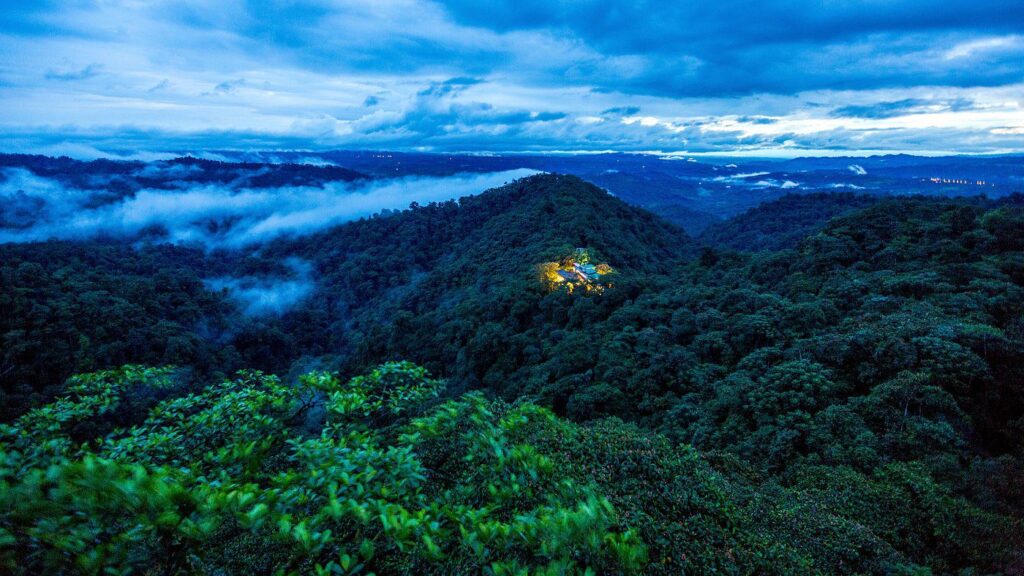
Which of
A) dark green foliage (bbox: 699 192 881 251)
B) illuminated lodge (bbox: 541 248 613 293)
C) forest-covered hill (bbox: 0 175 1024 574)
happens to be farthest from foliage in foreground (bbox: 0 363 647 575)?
dark green foliage (bbox: 699 192 881 251)

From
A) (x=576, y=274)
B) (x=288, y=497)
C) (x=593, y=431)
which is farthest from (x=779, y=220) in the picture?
(x=288, y=497)

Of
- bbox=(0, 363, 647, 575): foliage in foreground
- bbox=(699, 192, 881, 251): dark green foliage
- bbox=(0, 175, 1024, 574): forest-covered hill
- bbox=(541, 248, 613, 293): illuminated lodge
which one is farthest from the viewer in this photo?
bbox=(699, 192, 881, 251): dark green foliage

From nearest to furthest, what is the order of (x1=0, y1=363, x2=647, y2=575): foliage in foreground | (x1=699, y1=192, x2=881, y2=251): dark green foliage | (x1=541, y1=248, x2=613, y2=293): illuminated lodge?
(x1=0, y1=363, x2=647, y2=575): foliage in foreground, (x1=541, y1=248, x2=613, y2=293): illuminated lodge, (x1=699, y1=192, x2=881, y2=251): dark green foliage

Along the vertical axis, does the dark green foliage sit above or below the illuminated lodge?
above

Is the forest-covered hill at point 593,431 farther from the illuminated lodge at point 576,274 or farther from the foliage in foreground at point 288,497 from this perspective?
the illuminated lodge at point 576,274

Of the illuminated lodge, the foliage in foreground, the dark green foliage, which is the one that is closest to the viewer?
the foliage in foreground

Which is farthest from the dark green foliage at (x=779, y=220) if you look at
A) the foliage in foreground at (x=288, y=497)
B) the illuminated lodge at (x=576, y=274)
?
the foliage in foreground at (x=288, y=497)

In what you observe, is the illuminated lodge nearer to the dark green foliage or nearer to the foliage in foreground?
the foliage in foreground

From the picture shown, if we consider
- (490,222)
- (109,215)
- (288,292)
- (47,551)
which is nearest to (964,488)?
(47,551)

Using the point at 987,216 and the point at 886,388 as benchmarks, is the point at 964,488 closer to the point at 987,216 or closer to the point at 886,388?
the point at 886,388

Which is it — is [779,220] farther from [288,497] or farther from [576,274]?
[288,497]

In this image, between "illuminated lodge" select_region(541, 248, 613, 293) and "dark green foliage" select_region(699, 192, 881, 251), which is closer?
"illuminated lodge" select_region(541, 248, 613, 293)

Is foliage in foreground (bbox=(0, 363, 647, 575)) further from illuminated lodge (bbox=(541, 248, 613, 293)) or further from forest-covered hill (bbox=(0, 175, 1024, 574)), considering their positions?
illuminated lodge (bbox=(541, 248, 613, 293))
